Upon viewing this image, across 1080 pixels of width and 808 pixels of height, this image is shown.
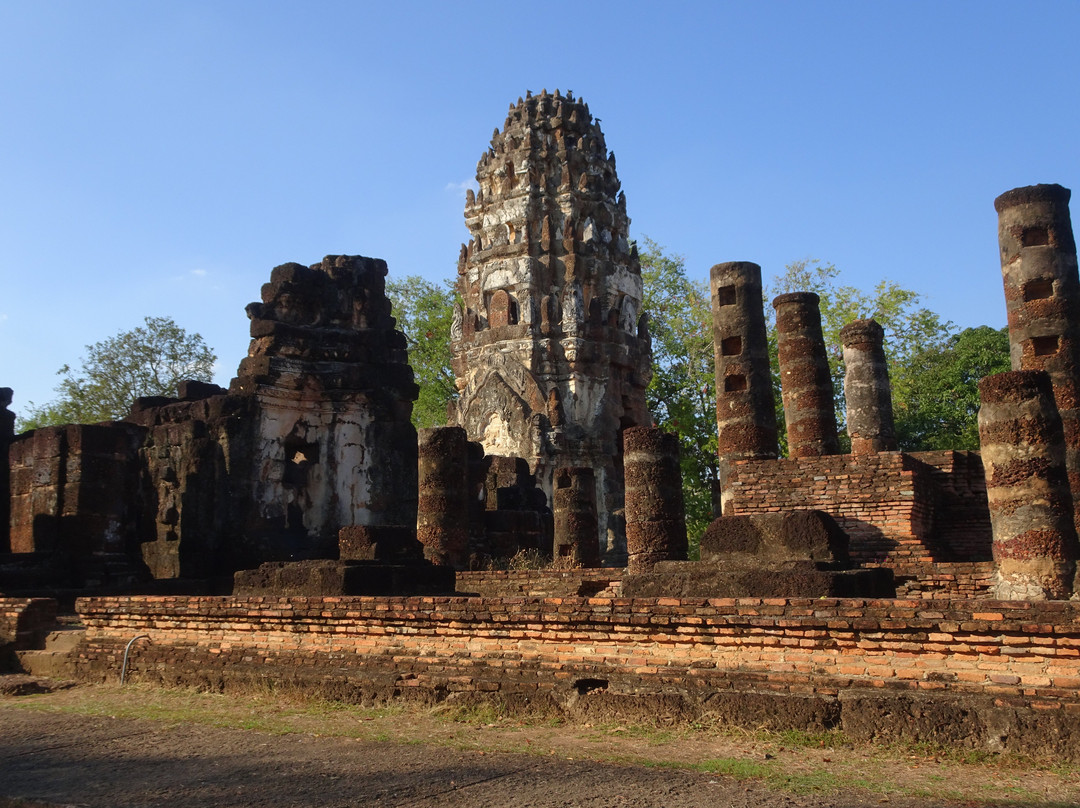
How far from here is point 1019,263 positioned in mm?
14117

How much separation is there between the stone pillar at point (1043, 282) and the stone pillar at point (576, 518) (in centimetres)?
735

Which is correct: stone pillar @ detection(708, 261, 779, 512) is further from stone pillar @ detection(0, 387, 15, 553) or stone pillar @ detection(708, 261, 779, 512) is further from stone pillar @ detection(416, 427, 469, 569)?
stone pillar @ detection(0, 387, 15, 553)

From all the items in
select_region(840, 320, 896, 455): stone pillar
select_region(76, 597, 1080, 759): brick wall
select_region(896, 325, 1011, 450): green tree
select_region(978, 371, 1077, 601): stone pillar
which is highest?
select_region(896, 325, 1011, 450): green tree

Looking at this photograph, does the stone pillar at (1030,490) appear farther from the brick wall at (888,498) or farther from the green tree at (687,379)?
the green tree at (687,379)

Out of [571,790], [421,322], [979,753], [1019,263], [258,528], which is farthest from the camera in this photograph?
[421,322]

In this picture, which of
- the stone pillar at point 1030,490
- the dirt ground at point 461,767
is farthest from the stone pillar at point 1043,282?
the dirt ground at point 461,767

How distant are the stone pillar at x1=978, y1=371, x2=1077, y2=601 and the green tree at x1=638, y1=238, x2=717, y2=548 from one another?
1648cm

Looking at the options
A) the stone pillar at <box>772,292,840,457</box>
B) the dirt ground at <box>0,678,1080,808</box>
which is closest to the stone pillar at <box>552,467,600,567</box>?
the stone pillar at <box>772,292,840,457</box>

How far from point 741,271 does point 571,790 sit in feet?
41.9

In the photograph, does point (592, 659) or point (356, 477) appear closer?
point (592, 659)

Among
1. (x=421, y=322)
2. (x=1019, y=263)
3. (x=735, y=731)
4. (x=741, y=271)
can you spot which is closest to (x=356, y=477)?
(x=741, y=271)

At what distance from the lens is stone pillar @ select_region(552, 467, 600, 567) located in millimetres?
18375

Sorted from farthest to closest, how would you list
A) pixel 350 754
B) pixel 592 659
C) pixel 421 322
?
pixel 421 322
pixel 592 659
pixel 350 754

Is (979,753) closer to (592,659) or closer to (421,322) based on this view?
(592,659)
